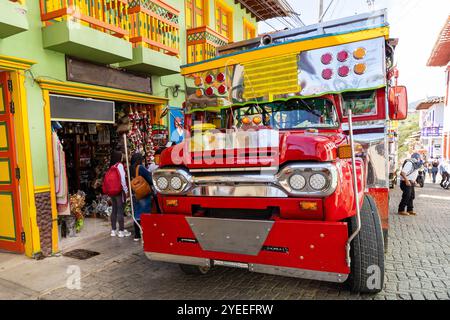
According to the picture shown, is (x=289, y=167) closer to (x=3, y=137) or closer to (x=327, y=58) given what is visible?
(x=327, y=58)

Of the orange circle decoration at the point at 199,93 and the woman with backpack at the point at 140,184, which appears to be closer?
the orange circle decoration at the point at 199,93

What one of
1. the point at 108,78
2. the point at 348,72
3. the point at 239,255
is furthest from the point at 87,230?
the point at 348,72

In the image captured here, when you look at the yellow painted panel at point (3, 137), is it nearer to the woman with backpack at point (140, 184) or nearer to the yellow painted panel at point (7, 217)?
the yellow painted panel at point (7, 217)

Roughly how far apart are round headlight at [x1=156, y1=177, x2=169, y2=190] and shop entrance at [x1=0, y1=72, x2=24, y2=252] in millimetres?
3042

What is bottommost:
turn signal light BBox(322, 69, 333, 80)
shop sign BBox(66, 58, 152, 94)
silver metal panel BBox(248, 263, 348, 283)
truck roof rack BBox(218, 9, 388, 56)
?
silver metal panel BBox(248, 263, 348, 283)

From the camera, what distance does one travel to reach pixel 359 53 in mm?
3779

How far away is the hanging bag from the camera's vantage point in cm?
546

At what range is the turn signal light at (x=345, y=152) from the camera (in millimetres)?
2717

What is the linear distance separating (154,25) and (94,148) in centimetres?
357

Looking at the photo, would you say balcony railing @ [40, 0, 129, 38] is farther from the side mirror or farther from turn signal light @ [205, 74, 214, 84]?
the side mirror

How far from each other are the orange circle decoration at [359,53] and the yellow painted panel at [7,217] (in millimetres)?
5599

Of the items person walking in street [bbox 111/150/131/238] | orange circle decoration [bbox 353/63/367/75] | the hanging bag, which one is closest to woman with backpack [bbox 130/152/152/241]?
the hanging bag

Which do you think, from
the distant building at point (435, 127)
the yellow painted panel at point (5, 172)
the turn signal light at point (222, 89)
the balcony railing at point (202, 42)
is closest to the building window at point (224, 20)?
the balcony railing at point (202, 42)

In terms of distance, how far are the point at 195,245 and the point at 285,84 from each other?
7.67 ft
